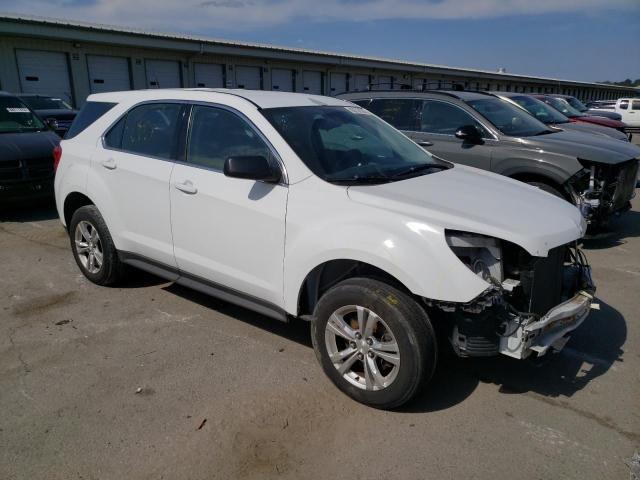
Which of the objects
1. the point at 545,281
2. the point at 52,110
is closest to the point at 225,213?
the point at 545,281

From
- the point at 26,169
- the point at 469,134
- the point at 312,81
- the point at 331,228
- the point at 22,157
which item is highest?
the point at 469,134

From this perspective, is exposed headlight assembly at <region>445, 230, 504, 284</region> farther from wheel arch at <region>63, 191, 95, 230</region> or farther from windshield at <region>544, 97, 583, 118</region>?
windshield at <region>544, 97, 583, 118</region>

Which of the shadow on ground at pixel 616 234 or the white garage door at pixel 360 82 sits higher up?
the white garage door at pixel 360 82

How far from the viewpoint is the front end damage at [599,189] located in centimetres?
617

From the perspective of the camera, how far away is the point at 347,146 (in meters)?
3.77

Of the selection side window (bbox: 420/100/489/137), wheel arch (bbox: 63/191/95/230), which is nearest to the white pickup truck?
side window (bbox: 420/100/489/137)

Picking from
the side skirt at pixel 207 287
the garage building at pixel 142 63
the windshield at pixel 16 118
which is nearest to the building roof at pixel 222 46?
the garage building at pixel 142 63

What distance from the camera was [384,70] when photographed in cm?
3538

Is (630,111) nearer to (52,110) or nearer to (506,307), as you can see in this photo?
(52,110)

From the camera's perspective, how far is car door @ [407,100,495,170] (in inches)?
267

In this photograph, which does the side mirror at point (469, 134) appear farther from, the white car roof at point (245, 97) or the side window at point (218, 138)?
the side window at point (218, 138)

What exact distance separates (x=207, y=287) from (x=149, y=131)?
1.44 meters

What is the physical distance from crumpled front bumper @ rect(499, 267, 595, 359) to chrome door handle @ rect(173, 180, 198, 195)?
2349 mm

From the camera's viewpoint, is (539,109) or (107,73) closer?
(539,109)
